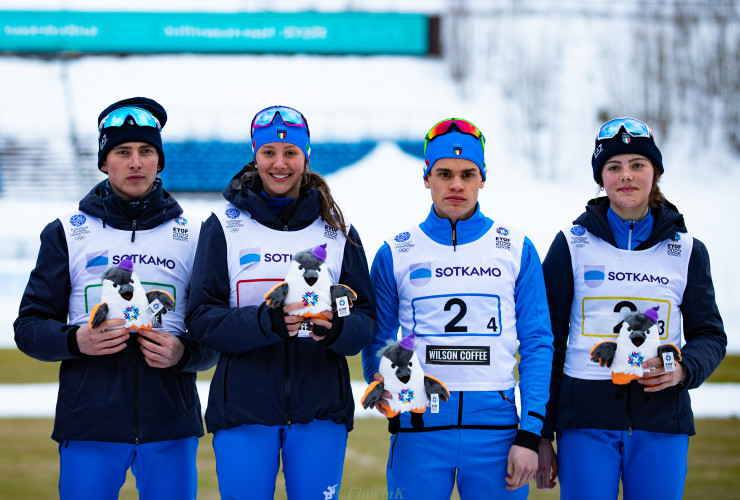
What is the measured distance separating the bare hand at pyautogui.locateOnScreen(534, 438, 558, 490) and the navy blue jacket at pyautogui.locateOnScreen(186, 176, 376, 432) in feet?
2.57

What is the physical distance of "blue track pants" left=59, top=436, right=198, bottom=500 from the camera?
288 cm

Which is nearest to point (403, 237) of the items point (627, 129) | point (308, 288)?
point (308, 288)

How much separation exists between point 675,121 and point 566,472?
1957cm

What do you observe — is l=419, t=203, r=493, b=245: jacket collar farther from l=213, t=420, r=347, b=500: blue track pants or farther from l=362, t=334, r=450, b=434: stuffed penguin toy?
l=213, t=420, r=347, b=500: blue track pants

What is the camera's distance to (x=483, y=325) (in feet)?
9.54

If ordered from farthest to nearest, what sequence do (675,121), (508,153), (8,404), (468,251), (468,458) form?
(508,153), (675,121), (8,404), (468,251), (468,458)

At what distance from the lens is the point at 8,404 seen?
7.10 metres

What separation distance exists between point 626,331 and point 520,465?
0.63m

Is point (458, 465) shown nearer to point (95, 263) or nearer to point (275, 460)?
point (275, 460)

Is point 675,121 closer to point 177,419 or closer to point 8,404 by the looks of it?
point 8,404

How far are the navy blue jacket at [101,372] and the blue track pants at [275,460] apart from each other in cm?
30

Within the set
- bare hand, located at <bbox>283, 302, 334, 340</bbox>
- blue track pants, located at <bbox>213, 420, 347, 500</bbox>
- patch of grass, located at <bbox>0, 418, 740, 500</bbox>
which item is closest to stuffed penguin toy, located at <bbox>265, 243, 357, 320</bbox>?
bare hand, located at <bbox>283, 302, 334, 340</bbox>

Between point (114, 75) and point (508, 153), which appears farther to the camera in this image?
point (114, 75)

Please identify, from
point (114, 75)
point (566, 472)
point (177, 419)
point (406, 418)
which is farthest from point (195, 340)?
point (114, 75)
